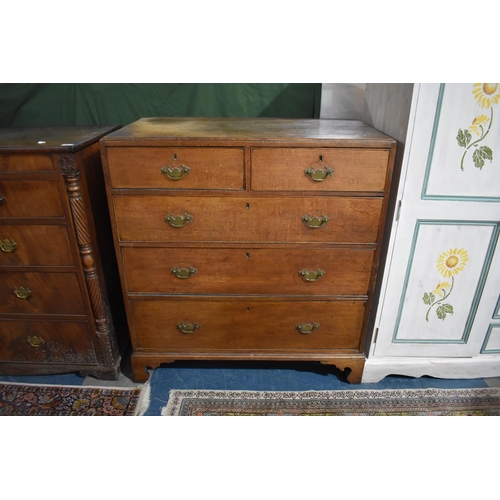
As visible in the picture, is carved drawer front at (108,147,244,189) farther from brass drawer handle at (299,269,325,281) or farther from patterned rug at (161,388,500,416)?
patterned rug at (161,388,500,416)

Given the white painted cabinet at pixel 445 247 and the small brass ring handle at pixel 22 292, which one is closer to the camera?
the white painted cabinet at pixel 445 247

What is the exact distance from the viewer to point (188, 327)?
1813mm

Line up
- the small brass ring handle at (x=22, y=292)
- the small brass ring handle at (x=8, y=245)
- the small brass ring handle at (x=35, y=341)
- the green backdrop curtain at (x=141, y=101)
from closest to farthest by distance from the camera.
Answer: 1. the small brass ring handle at (x=8, y=245)
2. the small brass ring handle at (x=22, y=292)
3. the small brass ring handle at (x=35, y=341)
4. the green backdrop curtain at (x=141, y=101)

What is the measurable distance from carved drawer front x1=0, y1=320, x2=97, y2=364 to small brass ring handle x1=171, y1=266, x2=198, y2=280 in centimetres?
53

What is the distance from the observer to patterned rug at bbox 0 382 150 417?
1764 mm

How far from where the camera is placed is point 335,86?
2029mm

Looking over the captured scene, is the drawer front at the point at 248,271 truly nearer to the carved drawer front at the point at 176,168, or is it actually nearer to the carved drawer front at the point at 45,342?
the carved drawer front at the point at 176,168

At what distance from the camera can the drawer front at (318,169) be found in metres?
1.45

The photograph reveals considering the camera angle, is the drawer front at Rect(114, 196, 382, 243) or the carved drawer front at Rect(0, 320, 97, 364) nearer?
the drawer front at Rect(114, 196, 382, 243)

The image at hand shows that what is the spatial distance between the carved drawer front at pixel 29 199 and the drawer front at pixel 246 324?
1.78ft

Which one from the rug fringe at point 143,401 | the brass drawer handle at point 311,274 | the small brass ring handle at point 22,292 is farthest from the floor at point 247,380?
the brass drawer handle at point 311,274

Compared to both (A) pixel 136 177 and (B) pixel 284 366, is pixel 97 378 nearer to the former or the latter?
(B) pixel 284 366

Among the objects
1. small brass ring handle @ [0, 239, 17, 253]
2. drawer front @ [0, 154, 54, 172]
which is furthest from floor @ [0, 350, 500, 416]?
drawer front @ [0, 154, 54, 172]

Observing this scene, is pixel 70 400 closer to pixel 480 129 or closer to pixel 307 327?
pixel 307 327
